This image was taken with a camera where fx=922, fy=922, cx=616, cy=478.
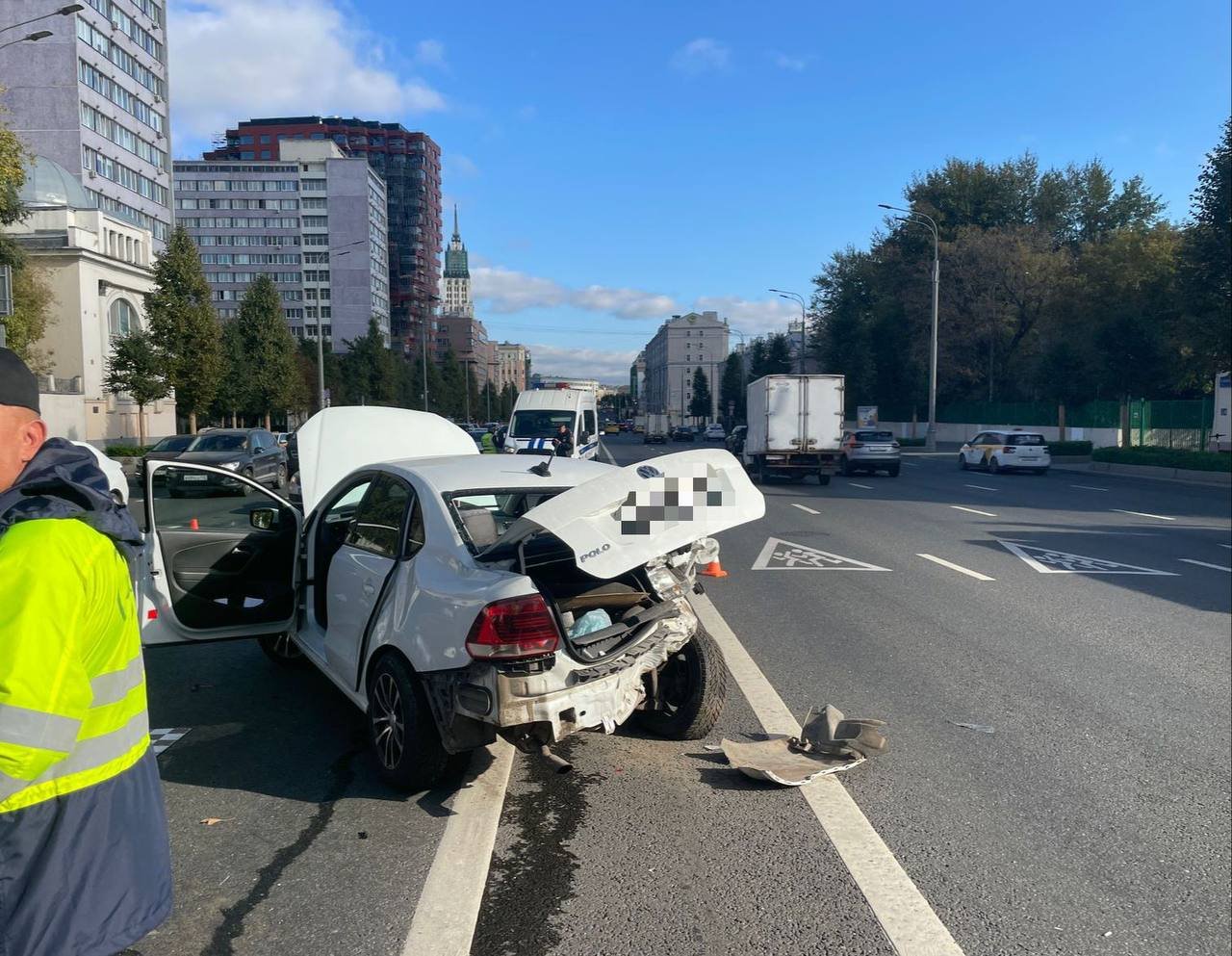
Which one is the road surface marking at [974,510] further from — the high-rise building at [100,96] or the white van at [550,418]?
the high-rise building at [100,96]

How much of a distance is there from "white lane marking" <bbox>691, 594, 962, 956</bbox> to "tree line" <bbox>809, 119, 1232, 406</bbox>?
33018mm

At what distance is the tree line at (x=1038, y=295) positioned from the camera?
32562 mm

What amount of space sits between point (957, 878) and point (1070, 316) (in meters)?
53.2

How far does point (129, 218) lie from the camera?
224 feet

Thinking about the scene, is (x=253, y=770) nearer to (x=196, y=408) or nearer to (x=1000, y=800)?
(x=1000, y=800)

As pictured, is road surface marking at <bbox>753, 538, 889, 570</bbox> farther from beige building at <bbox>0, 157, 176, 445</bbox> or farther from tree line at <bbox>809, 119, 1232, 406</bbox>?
beige building at <bbox>0, 157, 176, 445</bbox>

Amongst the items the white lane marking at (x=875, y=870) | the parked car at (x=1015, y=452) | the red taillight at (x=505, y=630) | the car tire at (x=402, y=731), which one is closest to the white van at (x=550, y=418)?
the parked car at (x=1015, y=452)

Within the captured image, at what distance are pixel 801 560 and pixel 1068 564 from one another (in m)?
3.32

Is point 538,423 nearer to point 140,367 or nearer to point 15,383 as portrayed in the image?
point 140,367

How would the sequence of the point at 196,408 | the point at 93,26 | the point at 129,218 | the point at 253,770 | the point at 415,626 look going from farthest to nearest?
the point at 129,218
the point at 93,26
the point at 196,408
the point at 253,770
the point at 415,626

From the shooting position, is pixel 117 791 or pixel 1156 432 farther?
pixel 1156 432

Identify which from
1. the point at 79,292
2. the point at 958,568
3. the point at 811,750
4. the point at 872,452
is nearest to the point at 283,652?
the point at 811,750

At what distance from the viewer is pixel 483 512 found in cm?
478

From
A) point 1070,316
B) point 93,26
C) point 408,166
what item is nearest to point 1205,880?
point 1070,316
